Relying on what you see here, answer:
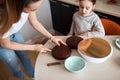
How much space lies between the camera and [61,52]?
1216mm

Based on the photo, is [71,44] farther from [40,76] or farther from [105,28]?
[105,28]

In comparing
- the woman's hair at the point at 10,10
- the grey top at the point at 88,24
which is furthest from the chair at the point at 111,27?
the woman's hair at the point at 10,10

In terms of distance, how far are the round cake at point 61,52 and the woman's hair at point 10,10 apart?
34 cm

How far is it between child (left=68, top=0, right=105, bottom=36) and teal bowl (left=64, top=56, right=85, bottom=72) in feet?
1.20

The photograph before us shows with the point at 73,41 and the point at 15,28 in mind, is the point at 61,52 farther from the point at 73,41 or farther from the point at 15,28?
the point at 15,28

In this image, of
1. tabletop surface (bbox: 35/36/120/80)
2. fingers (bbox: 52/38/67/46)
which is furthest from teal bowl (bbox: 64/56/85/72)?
fingers (bbox: 52/38/67/46)

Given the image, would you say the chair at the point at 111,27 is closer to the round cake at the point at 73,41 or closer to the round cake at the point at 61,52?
the round cake at the point at 73,41

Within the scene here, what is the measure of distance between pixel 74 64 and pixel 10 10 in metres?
0.50

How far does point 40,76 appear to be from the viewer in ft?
3.65

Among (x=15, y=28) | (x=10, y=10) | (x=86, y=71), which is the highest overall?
(x=10, y=10)

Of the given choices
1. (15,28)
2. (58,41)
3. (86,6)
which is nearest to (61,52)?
(58,41)

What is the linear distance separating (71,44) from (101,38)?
214 millimetres

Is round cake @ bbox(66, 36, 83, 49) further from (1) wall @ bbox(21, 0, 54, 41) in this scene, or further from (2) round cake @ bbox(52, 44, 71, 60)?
(1) wall @ bbox(21, 0, 54, 41)

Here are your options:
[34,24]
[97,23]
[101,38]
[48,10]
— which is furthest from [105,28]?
[48,10]
